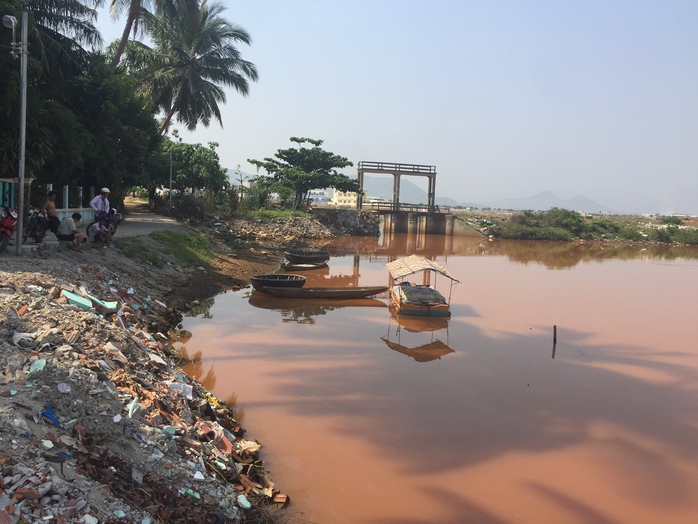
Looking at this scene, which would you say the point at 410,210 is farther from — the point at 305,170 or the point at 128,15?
the point at 128,15

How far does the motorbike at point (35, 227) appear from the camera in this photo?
1233cm

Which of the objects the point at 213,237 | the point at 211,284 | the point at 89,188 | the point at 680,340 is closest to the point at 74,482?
the point at 211,284

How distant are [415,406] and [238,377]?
3.77 metres

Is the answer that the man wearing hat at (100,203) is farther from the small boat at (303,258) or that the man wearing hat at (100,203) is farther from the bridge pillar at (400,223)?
the bridge pillar at (400,223)

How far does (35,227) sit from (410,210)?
44639 mm

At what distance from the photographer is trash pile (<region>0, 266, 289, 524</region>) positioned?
4566 millimetres

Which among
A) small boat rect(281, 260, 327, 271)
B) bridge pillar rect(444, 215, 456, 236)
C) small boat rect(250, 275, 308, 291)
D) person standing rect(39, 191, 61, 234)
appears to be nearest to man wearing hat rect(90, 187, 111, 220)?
person standing rect(39, 191, 61, 234)

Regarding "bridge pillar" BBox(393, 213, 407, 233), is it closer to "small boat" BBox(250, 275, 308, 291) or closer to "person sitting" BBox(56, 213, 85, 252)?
"small boat" BBox(250, 275, 308, 291)

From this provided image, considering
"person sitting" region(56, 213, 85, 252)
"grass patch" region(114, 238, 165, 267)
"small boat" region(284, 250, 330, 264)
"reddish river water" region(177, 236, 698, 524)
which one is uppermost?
"person sitting" region(56, 213, 85, 252)

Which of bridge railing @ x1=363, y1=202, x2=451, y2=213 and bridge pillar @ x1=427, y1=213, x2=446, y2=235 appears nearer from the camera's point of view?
bridge railing @ x1=363, y1=202, x2=451, y2=213

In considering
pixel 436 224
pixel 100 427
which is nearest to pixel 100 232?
pixel 100 427

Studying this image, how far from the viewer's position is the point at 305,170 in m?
46.7

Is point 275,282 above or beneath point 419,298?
above

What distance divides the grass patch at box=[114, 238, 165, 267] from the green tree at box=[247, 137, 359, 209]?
2698cm
